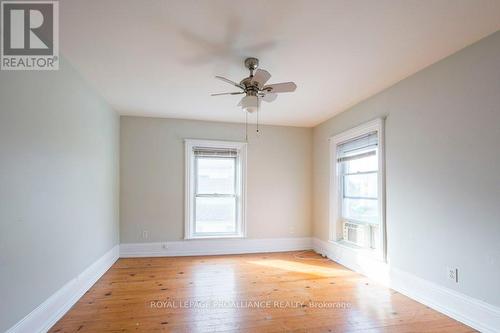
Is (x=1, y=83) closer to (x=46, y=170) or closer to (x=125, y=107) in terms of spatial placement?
(x=46, y=170)

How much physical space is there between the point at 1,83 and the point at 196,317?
2.45 meters

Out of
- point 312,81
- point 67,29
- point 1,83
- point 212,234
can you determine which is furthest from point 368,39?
point 212,234

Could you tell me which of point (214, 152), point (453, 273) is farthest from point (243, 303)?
point (214, 152)

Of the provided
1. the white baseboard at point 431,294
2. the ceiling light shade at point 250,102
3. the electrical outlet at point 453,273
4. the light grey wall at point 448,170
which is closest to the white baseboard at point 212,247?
the white baseboard at point 431,294

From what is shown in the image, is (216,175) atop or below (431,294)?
atop

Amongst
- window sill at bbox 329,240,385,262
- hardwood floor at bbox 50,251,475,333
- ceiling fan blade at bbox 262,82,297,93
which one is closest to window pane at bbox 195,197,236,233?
hardwood floor at bbox 50,251,475,333

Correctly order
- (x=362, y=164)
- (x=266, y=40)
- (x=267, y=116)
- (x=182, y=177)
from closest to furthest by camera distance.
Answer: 1. (x=266, y=40)
2. (x=362, y=164)
3. (x=267, y=116)
4. (x=182, y=177)

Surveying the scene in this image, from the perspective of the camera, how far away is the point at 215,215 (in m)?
5.13

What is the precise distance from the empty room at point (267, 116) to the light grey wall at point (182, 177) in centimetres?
8

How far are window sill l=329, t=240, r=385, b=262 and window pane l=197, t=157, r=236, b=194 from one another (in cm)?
214

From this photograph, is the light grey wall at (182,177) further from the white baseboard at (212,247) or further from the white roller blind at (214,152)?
the white roller blind at (214,152)

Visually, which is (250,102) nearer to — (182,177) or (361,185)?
(361,185)

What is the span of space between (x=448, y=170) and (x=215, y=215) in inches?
145

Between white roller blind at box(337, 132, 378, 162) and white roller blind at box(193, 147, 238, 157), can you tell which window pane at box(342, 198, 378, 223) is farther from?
white roller blind at box(193, 147, 238, 157)
